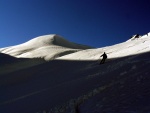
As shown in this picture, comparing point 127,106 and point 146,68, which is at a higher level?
point 146,68

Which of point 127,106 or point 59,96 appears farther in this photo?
point 59,96

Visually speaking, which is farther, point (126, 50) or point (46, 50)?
point (46, 50)

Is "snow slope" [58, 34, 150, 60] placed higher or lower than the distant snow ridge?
lower

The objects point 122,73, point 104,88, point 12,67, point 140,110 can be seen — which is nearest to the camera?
point 140,110

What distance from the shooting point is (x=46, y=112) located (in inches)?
647

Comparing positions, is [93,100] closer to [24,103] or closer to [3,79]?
[24,103]

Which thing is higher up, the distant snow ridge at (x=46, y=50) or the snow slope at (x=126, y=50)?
the distant snow ridge at (x=46, y=50)

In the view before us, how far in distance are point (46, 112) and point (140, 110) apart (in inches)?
258

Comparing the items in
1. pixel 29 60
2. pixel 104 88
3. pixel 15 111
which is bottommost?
pixel 15 111

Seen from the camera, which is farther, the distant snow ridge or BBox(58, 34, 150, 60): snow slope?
the distant snow ridge

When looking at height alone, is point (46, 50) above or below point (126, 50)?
above

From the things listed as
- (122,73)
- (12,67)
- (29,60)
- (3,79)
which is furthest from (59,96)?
(29,60)

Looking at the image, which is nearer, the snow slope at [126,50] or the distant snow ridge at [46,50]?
the snow slope at [126,50]

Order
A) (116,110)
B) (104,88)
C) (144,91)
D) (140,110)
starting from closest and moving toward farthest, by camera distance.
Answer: (140,110) → (116,110) → (144,91) → (104,88)
